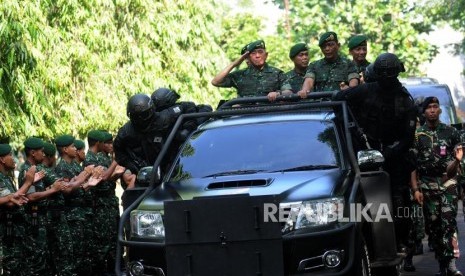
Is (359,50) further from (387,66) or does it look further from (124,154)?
(124,154)

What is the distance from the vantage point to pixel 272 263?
8984 mm

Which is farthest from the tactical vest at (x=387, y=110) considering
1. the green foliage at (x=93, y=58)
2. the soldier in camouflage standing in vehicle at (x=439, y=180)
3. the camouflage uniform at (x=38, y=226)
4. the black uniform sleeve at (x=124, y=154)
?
the green foliage at (x=93, y=58)

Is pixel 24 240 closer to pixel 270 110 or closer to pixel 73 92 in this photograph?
pixel 270 110

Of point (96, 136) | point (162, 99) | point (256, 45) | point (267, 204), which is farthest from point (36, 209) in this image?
point (267, 204)

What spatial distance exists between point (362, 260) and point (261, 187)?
0.96m

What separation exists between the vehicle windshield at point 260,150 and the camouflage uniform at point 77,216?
4.58m

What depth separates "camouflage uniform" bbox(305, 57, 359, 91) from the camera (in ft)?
44.3

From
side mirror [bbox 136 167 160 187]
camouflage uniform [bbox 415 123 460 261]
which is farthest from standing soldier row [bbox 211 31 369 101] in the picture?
side mirror [bbox 136 167 160 187]

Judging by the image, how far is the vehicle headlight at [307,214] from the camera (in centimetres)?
909

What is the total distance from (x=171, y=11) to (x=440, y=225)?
18.2 metres

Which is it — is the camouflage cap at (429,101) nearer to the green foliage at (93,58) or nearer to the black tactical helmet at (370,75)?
the black tactical helmet at (370,75)

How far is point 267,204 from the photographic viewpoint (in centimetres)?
905

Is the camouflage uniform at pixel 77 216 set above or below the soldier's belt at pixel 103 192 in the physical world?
below

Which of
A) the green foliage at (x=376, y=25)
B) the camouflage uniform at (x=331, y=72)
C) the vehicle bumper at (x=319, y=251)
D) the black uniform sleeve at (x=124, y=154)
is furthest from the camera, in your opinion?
the green foliage at (x=376, y=25)
